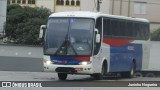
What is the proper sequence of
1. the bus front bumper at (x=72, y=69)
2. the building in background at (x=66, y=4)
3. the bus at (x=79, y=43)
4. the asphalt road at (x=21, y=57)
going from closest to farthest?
1. the bus front bumper at (x=72, y=69)
2. the bus at (x=79, y=43)
3. the asphalt road at (x=21, y=57)
4. the building in background at (x=66, y=4)

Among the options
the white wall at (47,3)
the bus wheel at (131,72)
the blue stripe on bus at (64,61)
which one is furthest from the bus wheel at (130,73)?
the white wall at (47,3)

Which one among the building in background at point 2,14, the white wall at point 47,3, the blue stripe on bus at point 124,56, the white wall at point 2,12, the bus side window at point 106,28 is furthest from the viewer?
the white wall at point 47,3

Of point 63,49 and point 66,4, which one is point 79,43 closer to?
point 63,49

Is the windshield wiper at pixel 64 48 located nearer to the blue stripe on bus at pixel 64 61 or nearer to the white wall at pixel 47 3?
the blue stripe on bus at pixel 64 61

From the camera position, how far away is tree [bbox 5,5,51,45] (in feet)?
191

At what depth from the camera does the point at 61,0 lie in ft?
303

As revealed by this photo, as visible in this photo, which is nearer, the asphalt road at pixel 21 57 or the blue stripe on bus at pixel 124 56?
the blue stripe on bus at pixel 124 56

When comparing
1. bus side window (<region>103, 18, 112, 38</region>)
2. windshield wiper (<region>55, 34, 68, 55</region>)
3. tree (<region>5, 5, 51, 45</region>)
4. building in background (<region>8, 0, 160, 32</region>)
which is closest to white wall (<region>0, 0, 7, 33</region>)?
tree (<region>5, 5, 51, 45</region>)

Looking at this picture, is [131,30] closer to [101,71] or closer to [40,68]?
[101,71]

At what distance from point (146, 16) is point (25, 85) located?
7473 cm

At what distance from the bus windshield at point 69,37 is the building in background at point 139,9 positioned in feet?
203

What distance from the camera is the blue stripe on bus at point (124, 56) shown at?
27102mm

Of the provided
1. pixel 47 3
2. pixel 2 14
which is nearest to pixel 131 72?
pixel 2 14

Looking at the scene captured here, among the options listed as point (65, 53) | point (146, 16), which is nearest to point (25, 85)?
point (65, 53)
